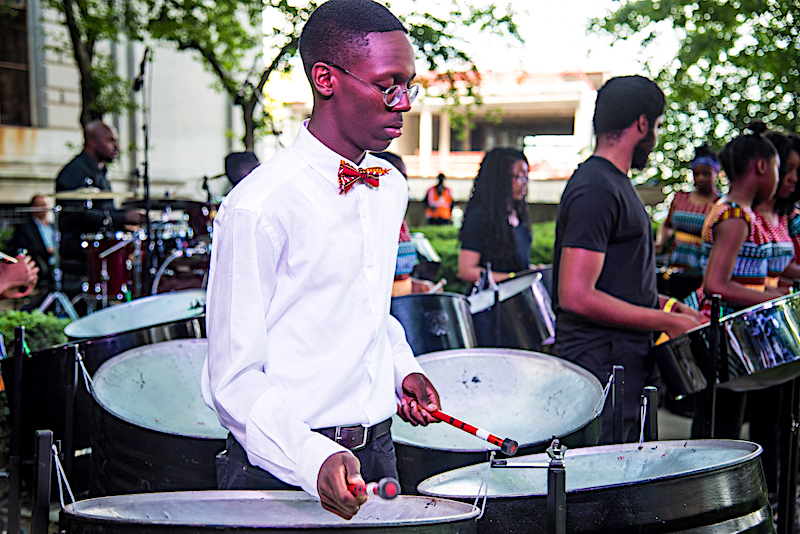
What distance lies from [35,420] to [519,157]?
226 cm

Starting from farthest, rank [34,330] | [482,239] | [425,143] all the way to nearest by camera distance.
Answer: [425,143] → [482,239] → [34,330]

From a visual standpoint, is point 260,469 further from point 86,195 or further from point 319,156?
point 86,195

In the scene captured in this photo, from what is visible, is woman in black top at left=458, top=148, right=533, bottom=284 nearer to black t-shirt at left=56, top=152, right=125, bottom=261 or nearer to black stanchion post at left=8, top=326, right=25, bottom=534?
black stanchion post at left=8, top=326, right=25, bottom=534

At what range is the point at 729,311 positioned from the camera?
2152mm

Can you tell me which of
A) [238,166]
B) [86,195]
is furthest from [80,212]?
[238,166]

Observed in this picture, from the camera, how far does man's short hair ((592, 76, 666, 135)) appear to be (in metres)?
1.70

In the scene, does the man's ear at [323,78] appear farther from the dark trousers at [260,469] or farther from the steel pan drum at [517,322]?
the steel pan drum at [517,322]

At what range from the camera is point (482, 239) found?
2.98 meters

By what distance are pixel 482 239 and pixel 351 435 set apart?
2.07 metres

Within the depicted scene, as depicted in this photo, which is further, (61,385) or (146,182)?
(146,182)

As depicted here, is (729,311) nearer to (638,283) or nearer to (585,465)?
(638,283)

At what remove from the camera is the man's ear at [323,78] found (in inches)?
38.3

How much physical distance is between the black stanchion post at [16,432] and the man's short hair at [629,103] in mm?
1365

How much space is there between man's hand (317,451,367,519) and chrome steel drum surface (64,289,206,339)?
151 centimetres
